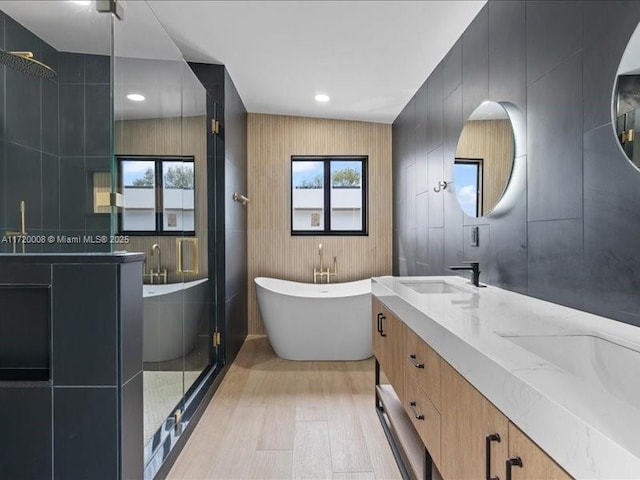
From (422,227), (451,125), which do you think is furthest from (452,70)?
(422,227)

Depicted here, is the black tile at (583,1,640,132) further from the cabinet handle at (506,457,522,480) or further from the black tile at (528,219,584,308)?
the cabinet handle at (506,457,522,480)

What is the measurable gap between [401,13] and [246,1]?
90 centimetres

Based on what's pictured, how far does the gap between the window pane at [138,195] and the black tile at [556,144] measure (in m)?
1.82

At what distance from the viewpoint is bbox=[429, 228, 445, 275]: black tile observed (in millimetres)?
2830

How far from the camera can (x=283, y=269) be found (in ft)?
14.0

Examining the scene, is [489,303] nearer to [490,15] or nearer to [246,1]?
[490,15]

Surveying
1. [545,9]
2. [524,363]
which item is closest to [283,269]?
[545,9]

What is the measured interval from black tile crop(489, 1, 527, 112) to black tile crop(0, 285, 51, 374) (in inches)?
85.4

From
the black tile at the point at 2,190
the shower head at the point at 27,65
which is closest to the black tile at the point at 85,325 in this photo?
the black tile at the point at 2,190

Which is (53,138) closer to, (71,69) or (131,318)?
(71,69)

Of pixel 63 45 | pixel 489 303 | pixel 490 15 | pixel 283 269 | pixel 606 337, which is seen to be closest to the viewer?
pixel 606 337

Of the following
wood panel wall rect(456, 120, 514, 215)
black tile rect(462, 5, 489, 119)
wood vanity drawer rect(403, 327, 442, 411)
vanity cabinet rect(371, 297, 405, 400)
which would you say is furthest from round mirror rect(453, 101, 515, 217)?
wood vanity drawer rect(403, 327, 442, 411)

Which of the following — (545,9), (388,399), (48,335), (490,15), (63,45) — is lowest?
(388,399)

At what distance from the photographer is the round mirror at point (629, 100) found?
3.76ft
